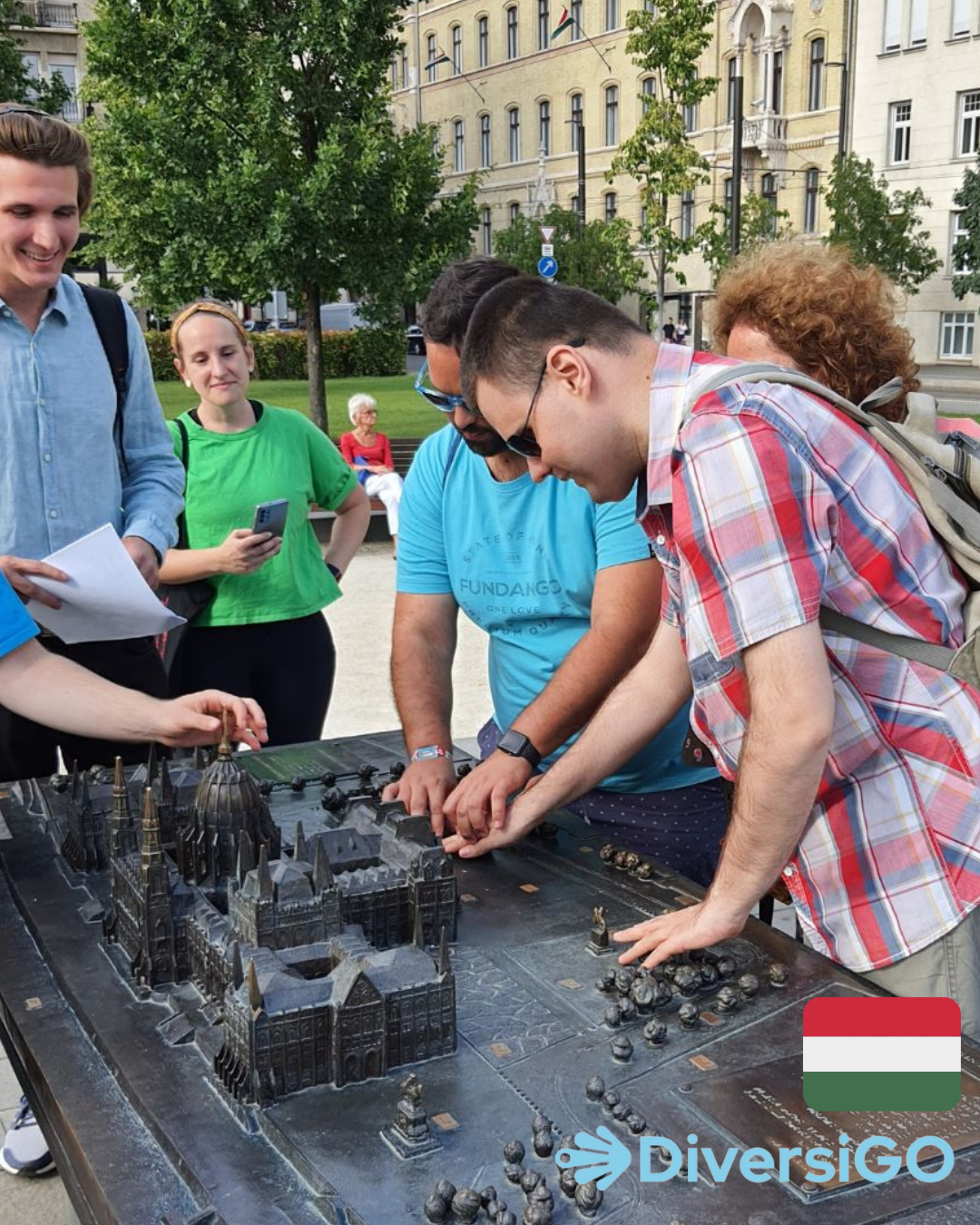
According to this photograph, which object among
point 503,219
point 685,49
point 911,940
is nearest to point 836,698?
point 911,940

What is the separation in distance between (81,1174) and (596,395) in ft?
5.13

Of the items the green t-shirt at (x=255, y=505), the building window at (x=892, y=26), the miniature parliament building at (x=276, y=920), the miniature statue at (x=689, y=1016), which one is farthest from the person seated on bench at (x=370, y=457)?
the building window at (x=892, y=26)

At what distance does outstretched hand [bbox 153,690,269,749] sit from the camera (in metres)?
3.27

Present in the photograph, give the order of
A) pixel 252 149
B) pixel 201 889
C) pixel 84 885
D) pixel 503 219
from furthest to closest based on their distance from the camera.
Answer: pixel 503 219 < pixel 252 149 < pixel 84 885 < pixel 201 889

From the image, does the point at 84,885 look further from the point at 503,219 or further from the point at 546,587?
the point at 503,219

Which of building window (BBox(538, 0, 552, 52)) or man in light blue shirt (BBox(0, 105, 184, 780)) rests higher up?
building window (BBox(538, 0, 552, 52))

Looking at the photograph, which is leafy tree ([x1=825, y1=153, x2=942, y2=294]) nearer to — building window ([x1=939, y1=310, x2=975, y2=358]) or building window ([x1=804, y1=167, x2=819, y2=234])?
building window ([x1=939, y1=310, x2=975, y2=358])

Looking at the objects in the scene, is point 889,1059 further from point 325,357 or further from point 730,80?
point 730,80

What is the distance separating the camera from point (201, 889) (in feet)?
9.49

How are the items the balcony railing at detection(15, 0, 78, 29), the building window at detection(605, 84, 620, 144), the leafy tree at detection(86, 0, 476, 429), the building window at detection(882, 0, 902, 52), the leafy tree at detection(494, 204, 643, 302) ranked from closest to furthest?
the leafy tree at detection(86, 0, 476, 429) → the leafy tree at detection(494, 204, 643, 302) → the building window at detection(882, 0, 902, 52) → the balcony railing at detection(15, 0, 78, 29) → the building window at detection(605, 84, 620, 144)

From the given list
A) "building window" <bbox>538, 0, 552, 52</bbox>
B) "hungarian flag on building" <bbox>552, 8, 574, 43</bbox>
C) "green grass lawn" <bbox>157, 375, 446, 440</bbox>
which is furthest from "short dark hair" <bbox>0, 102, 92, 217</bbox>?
"building window" <bbox>538, 0, 552, 52</bbox>

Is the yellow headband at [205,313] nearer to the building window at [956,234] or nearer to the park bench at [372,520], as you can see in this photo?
the park bench at [372,520]

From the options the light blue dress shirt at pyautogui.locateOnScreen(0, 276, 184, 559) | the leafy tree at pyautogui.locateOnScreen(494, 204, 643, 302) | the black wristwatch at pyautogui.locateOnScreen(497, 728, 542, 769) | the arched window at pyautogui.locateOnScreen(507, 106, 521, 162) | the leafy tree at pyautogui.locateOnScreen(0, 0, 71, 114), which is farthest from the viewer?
the arched window at pyautogui.locateOnScreen(507, 106, 521, 162)

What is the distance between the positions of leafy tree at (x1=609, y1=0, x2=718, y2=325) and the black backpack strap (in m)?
22.7
